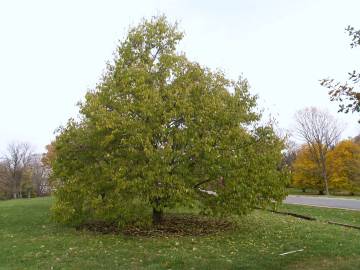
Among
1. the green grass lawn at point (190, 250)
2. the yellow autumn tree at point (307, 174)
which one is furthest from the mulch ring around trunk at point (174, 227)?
the yellow autumn tree at point (307, 174)

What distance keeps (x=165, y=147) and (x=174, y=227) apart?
135 inches

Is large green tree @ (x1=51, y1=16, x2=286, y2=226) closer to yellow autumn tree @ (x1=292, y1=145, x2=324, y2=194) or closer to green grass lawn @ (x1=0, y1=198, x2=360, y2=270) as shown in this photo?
green grass lawn @ (x1=0, y1=198, x2=360, y2=270)

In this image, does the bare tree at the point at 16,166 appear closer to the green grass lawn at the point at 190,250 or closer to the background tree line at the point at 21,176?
the background tree line at the point at 21,176

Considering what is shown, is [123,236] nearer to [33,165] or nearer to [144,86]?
[144,86]

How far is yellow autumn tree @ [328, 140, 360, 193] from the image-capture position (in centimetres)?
4750

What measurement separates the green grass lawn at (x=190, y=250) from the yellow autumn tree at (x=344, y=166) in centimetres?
3745

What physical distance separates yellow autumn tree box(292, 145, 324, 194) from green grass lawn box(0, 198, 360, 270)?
40474 millimetres

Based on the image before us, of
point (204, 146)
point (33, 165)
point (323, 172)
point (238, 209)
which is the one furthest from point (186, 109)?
point (33, 165)

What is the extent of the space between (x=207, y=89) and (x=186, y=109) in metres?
1.38

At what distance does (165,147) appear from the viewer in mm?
11281

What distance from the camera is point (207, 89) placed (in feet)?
41.3

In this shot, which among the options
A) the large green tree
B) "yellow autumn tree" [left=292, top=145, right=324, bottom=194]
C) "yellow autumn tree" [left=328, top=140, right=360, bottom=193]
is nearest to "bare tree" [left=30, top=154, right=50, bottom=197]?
"yellow autumn tree" [left=292, top=145, right=324, bottom=194]

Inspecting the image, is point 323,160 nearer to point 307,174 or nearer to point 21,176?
point 307,174

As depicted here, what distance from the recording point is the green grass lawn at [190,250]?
28.0 feet
